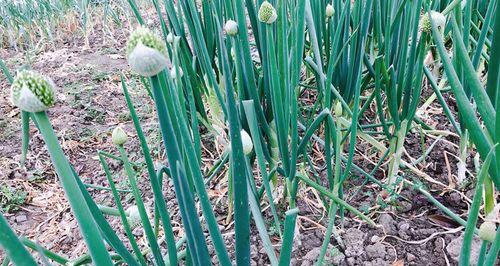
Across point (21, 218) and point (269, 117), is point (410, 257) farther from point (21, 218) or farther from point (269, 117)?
point (21, 218)

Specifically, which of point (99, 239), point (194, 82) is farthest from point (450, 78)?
point (194, 82)

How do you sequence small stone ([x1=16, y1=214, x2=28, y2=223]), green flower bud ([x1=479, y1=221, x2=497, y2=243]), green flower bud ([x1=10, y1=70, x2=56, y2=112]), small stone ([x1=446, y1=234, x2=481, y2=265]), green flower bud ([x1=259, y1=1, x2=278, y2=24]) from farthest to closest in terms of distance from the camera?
small stone ([x1=16, y1=214, x2=28, y2=223]), small stone ([x1=446, y1=234, x2=481, y2=265]), green flower bud ([x1=259, y1=1, x2=278, y2=24]), green flower bud ([x1=479, y1=221, x2=497, y2=243]), green flower bud ([x1=10, y1=70, x2=56, y2=112])

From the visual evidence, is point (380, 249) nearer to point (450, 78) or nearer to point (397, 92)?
point (397, 92)

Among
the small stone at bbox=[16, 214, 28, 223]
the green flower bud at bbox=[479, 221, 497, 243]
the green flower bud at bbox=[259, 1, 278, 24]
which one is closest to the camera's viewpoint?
the green flower bud at bbox=[479, 221, 497, 243]

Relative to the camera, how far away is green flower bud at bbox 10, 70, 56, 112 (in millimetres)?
325

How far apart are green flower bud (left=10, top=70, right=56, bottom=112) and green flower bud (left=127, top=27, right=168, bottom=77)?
67 mm

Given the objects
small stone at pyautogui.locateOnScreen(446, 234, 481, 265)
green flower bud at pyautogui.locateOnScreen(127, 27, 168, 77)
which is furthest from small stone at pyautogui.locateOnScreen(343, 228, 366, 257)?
green flower bud at pyautogui.locateOnScreen(127, 27, 168, 77)

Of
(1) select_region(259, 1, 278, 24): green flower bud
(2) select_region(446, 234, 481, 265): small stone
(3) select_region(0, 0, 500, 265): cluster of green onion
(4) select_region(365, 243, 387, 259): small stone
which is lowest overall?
(2) select_region(446, 234, 481, 265): small stone

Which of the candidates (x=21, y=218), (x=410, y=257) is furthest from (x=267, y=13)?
(x=21, y=218)

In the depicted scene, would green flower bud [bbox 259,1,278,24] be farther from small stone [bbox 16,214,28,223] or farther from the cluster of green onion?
small stone [bbox 16,214,28,223]

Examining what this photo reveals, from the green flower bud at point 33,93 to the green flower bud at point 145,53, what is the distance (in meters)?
0.07

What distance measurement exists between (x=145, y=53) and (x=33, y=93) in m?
0.09

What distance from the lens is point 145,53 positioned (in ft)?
1.13

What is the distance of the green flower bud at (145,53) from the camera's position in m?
0.35
